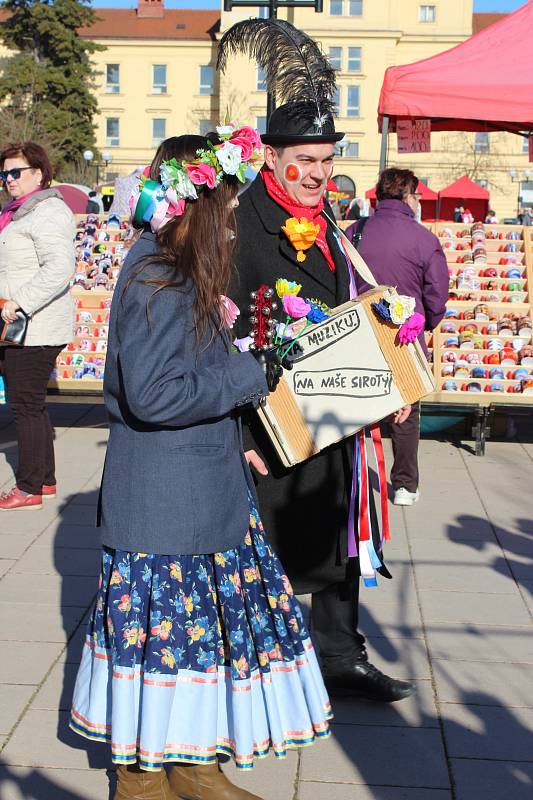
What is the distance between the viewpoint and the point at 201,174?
8.77ft

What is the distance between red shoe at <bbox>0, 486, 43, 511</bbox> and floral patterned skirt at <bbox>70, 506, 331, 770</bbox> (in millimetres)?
3388

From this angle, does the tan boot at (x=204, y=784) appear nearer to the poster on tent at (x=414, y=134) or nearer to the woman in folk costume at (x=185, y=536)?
the woman in folk costume at (x=185, y=536)

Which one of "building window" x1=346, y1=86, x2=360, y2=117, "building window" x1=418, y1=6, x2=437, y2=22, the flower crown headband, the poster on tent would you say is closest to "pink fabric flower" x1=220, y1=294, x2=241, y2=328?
the flower crown headband

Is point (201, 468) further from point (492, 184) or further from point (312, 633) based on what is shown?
point (492, 184)

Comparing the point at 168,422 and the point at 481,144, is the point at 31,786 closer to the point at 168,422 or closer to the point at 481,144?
the point at 168,422

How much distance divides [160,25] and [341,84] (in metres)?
18.2

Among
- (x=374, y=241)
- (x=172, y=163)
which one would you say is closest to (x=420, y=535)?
(x=374, y=241)

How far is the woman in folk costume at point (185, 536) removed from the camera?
2701 millimetres

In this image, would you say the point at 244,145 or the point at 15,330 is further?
the point at 15,330

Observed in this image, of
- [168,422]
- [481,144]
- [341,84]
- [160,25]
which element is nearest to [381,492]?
[168,422]

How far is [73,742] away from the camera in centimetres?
353

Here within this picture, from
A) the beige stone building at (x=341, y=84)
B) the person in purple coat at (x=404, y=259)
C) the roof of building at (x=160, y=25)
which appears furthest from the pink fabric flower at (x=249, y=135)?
the roof of building at (x=160, y=25)

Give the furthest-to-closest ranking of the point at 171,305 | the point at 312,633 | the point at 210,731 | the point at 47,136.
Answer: the point at 47,136, the point at 312,633, the point at 210,731, the point at 171,305

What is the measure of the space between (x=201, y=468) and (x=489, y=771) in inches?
56.6
